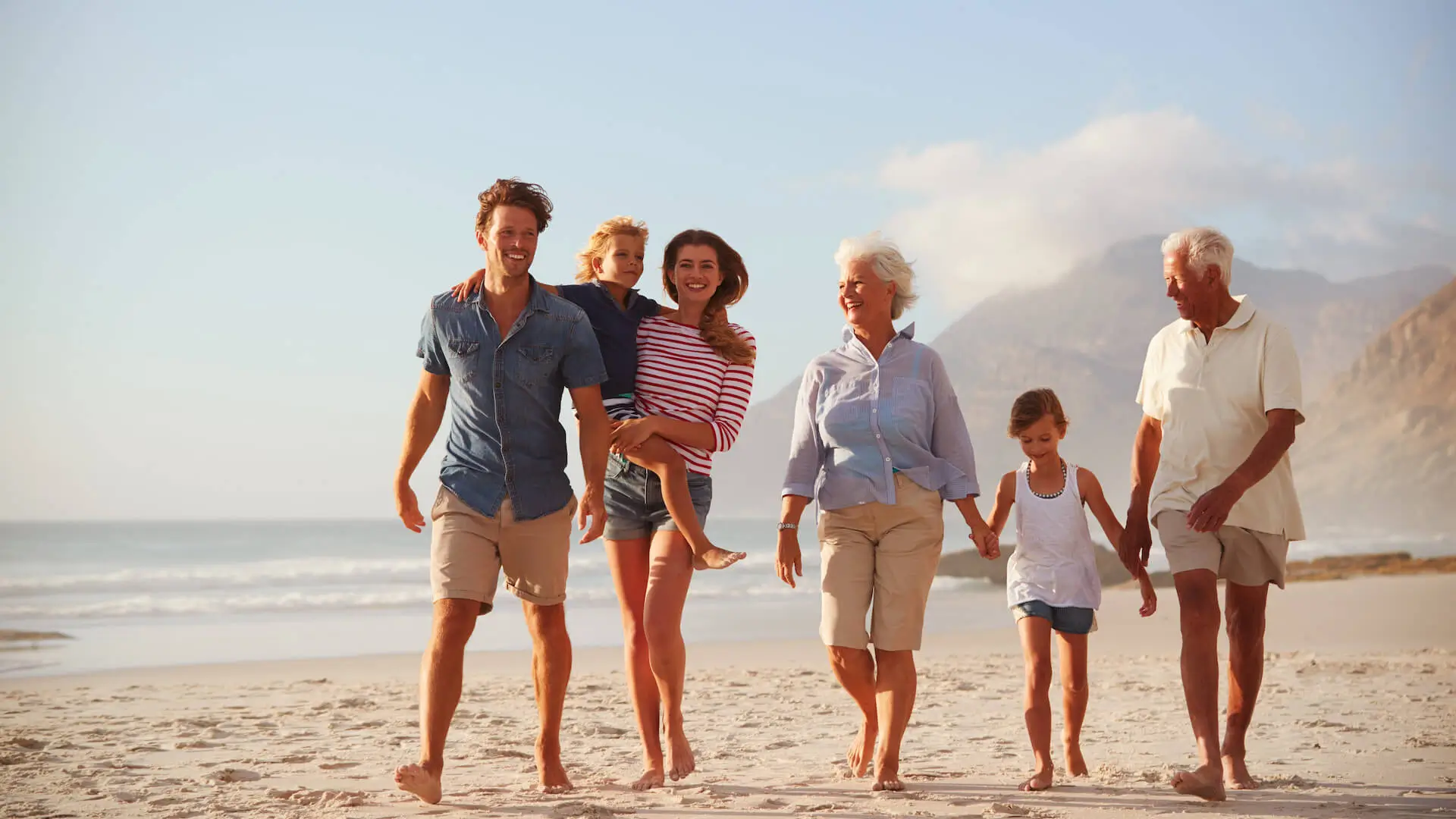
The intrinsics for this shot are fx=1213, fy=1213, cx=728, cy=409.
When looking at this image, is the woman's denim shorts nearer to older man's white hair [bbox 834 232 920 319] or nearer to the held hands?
the held hands

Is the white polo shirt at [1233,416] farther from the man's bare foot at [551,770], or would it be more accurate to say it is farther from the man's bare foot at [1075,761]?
the man's bare foot at [551,770]

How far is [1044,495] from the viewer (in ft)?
14.6

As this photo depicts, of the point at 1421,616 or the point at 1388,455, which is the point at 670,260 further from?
the point at 1388,455

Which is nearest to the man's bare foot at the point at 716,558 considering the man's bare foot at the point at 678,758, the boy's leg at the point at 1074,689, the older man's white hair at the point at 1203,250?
the man's bare foot at the point at 678,758

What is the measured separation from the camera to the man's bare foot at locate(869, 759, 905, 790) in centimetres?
407

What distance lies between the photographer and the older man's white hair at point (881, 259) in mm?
4273

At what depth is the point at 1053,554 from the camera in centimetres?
432

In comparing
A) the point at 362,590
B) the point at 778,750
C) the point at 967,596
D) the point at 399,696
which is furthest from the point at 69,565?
the point at 778,750

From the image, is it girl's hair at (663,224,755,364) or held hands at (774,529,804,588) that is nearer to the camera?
held hands at (774,529,804,588)

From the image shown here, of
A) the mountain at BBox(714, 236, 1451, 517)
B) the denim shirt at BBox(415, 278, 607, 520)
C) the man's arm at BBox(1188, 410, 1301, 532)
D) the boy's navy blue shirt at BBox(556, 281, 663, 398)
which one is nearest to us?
the man's arm at BBox(1188, 410, 1301, 532)

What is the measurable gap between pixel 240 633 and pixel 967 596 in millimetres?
8688

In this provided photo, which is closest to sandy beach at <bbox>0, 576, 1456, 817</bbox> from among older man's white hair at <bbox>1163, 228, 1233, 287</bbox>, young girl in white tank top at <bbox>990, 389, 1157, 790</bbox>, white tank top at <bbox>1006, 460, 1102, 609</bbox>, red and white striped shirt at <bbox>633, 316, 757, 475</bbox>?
young girl in white tank top at <bbox>990, 389, 1157, 790</bbox>

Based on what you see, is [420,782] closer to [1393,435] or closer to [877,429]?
[877,429]

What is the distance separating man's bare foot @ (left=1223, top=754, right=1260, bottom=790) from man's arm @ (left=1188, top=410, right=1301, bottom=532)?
0.86 metres
